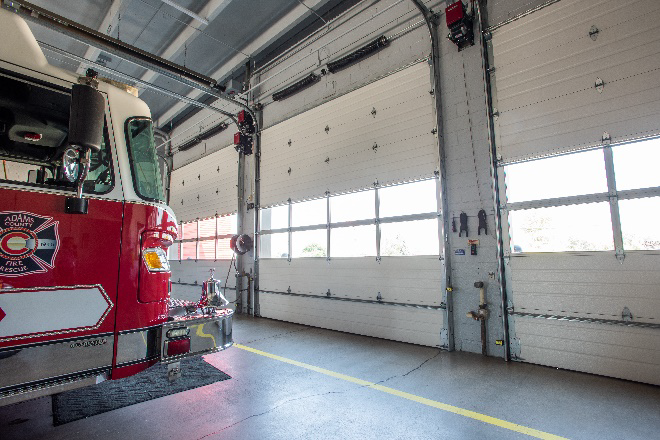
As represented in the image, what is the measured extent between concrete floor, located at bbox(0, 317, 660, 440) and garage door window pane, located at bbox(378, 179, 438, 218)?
2393 millimetres

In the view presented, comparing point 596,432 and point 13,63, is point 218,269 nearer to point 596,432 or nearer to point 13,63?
point 13,63

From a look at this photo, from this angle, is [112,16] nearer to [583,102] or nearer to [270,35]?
[270,35]

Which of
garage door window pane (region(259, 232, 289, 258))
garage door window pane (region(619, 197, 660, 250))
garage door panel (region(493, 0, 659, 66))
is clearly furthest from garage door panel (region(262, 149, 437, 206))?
garage door window pane (region(619, 197, 660, 250))

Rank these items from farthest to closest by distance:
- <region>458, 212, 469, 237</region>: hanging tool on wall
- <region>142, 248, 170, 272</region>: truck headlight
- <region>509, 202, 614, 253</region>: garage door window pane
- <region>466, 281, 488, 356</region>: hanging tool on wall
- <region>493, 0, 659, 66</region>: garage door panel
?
<region>458, 212, 469, 237</region>: hanging tool on wall
<region>466, 281, 488, 356</region>: hanging tool on wall
<region>509, 202, 614, 253</region>: garage door window pane
<region>493, 0, 659, 66</region>: garage door panel
<region>142, 248, 170, 272</region>: truck headlight

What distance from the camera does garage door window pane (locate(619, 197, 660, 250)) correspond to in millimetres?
3641

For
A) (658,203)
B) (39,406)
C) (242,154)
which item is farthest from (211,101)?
(658,203)

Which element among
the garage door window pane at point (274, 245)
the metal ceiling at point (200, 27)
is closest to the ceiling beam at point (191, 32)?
the metal ceiling at point (200, 27)

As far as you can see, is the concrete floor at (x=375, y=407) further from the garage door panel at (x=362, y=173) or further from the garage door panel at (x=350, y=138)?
the garage door panel at (x=350, y=138)

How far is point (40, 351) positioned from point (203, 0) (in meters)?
7.08

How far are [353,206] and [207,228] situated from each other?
6.14 metres

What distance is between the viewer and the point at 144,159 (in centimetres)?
272

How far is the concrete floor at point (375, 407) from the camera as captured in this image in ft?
8.76

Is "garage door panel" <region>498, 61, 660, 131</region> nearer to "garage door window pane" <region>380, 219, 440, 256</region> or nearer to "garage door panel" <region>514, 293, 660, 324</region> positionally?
"garage door window pane" <region>380, 219, 440, 256</region>

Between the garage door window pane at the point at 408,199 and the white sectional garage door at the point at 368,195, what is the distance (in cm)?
4
